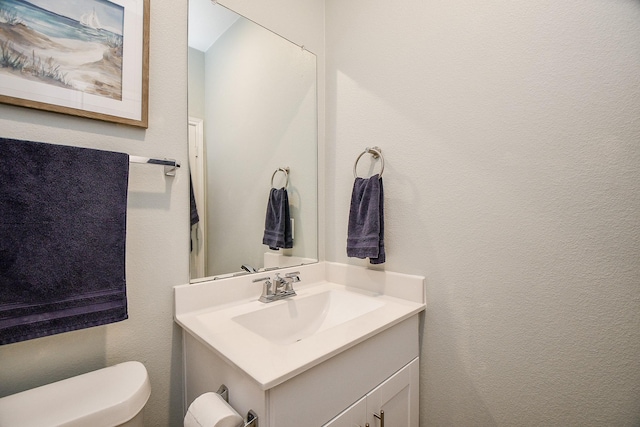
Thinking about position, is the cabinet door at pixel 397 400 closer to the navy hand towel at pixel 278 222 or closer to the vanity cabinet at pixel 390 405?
the vanity cabinet at pixel 390 405

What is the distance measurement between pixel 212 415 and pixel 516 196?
1.06 m

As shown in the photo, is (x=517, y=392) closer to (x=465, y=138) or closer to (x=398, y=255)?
(x=398, y=255)

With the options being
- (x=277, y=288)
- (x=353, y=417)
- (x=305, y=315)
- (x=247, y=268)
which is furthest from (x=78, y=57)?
(x=353, y=417)

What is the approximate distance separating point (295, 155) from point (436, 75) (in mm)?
714

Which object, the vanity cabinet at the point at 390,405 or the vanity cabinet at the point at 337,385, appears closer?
the vanity cabinet at the point at 337,385

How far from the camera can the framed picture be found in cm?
71

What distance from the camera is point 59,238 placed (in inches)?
27.8

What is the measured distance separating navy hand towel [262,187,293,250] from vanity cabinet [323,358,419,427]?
0.73 metres

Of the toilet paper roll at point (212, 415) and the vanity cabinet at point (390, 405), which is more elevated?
the toilet paper roll at point (212, 415)

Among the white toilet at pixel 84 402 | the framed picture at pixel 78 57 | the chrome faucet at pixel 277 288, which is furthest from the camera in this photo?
the chrome faucet at pixel 277 288

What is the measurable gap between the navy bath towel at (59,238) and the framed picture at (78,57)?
0.16 meters

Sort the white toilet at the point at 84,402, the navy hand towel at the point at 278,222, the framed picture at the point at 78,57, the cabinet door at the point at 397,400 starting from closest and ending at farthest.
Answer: the white toilet at the point at 84,402
the framed picture at the point at 78,57
the cabinet door at the point at 397,400
the navy hand towel at the point at 278,222

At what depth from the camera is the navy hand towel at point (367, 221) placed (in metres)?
1.14

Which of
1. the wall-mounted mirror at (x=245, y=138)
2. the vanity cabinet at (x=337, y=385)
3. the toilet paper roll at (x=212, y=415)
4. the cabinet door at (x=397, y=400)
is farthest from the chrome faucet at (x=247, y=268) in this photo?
Answer: the cabinet door at (x=397, y=400)
